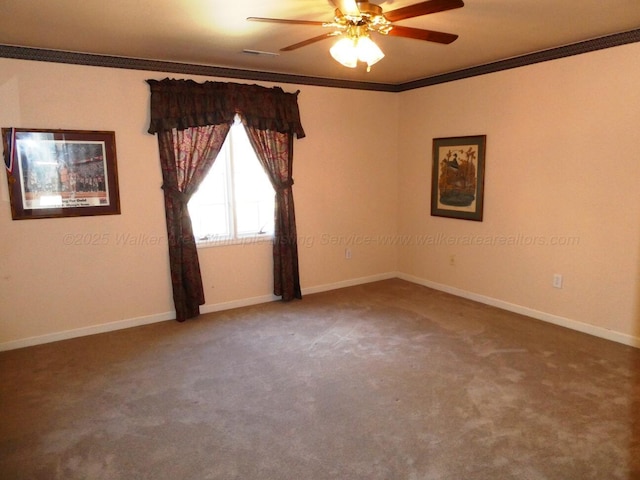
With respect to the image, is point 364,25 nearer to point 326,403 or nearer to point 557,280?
point 326,403

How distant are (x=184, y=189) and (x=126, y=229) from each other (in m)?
0.66

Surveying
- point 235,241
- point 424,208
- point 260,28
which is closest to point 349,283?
point 424,208

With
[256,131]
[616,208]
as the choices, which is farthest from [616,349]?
[256,131]

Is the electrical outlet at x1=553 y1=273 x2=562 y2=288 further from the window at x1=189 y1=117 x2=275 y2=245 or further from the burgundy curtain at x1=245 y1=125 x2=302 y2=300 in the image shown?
the window at x1=189 y1=117 x2=275 y2=245

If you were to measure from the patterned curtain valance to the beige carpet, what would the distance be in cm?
200

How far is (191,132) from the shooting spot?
4.14 metres

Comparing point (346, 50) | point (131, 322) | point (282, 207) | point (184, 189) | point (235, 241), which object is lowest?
point (131, 322)

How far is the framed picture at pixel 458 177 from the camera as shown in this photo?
4574 millimetres

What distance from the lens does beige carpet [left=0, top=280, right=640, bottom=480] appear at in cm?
220

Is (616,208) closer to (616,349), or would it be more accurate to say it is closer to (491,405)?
(616,349)

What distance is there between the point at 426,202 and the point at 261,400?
3391 mm

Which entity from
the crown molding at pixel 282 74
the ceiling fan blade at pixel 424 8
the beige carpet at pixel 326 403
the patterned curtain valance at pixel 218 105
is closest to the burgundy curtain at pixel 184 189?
the patterned curtain valance at pixel 218 105

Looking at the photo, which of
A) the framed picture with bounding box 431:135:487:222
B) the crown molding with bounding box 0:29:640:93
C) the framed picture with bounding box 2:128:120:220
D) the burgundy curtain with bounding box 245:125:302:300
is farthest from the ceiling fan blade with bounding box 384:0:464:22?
the framed picture with bounding box 2:128:120:220

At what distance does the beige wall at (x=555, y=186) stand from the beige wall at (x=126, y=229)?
4.19ft
